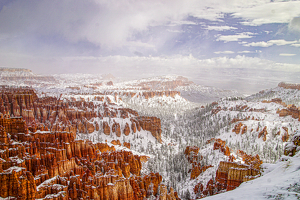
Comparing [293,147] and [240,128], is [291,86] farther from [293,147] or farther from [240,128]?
[293,147]

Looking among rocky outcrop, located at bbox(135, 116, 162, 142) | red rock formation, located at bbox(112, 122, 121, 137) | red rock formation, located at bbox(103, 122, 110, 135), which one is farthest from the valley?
rocky outcrop, located at bbox(135, 116, 162, 142)

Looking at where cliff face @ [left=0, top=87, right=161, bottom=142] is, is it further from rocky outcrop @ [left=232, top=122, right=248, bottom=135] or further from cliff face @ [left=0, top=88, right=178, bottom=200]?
rocky outcrop @ [left=232, top=122, right=248, bottom=135]

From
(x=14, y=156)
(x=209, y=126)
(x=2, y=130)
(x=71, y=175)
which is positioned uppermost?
(x=2, y=130)

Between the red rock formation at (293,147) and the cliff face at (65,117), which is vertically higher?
the red rock formation at (293,147)

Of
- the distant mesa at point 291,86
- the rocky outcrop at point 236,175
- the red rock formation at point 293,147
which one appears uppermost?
the distant mesa at point 291,86

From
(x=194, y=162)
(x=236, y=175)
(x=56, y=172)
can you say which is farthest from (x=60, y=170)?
(x=194, y=162)

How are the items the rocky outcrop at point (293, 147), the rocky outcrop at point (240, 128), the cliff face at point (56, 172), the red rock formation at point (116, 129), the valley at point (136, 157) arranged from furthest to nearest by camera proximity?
the red rock formation at point (116, 129), the rocky outcrop at point (240, 128), the cliff face at point (56, 172), the valley at point (136, 157), the rocky outcrop at point (293, 147)

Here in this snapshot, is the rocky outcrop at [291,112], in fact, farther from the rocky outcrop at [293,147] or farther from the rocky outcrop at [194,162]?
the rocky outcrop at [293,147]

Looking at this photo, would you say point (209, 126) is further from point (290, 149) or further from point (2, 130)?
point (2, 130)

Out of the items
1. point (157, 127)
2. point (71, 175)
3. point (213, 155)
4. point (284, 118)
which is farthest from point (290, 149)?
point (284, 118)

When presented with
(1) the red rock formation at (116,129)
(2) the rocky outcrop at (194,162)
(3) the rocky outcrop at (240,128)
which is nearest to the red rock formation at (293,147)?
(2) the rocky outcrop at (194,162)

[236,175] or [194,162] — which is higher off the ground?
[236,175]
